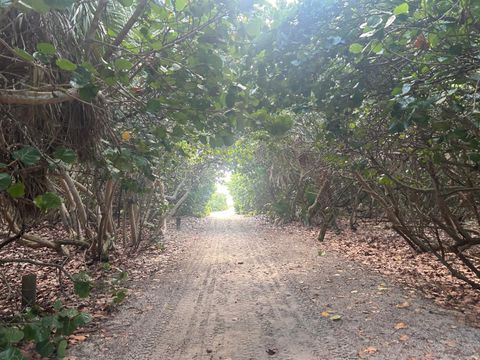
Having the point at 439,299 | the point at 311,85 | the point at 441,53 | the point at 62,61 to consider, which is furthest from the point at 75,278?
the point at 439,299

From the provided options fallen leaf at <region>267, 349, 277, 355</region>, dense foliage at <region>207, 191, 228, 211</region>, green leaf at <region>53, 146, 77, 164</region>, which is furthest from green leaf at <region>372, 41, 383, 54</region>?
dense foliage at <region>207, 191, 228, 211</region>

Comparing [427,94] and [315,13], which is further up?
[315,13]

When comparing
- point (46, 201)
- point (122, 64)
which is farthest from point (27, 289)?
point (122, 64)

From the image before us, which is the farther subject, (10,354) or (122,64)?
(122,64)

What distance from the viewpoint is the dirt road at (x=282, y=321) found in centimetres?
435

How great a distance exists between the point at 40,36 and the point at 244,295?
499cm

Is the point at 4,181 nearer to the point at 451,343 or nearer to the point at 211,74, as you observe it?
the point at 211,74

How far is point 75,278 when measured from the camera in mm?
3668

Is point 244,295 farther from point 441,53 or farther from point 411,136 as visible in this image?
point 441,53

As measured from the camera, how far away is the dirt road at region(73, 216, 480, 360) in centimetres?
435

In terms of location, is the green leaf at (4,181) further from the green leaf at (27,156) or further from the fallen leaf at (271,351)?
the fallen leaf at (271,351)

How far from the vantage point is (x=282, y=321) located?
536cm

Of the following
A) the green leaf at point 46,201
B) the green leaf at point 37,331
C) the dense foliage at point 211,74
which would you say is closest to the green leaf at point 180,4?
the dense foliage at point 211,74

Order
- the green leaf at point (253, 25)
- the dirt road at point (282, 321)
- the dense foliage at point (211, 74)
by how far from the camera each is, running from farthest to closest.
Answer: the dirt road at point (282, 321) < the green leaf at point (253, 25) < the dense foliage at point (211, 74)
